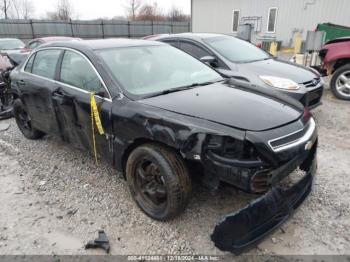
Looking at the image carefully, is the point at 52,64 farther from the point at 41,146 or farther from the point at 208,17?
the point at 208,17

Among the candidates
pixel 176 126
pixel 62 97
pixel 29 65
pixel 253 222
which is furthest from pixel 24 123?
pixel 253 222

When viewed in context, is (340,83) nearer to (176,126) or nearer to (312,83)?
(312,83)

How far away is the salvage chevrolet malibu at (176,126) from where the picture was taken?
6.94 feet

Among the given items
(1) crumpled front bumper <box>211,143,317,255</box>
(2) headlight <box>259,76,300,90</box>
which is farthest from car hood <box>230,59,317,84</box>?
(1) crumpled front bumper <box>211,143,317,255</box>

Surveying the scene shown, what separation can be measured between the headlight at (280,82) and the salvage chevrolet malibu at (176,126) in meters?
1.62

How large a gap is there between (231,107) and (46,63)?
8.88 feet

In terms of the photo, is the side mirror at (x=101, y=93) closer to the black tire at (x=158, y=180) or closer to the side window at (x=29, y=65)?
the black tire at (x=158, y=180)

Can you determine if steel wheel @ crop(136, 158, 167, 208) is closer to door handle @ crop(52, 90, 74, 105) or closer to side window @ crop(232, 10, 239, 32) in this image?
door handle @ crop(52, 90, 74, 105)

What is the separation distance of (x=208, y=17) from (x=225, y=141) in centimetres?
2055

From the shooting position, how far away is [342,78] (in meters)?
6.43

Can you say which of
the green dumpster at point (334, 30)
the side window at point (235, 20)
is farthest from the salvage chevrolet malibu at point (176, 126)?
the side window at point (235, 20)

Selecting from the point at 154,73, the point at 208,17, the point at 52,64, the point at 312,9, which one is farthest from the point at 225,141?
the point at 208,17

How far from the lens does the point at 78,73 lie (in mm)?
3197

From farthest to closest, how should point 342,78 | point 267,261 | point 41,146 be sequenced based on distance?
1. point 342,78
2. point 41,146
3. point 267,261
